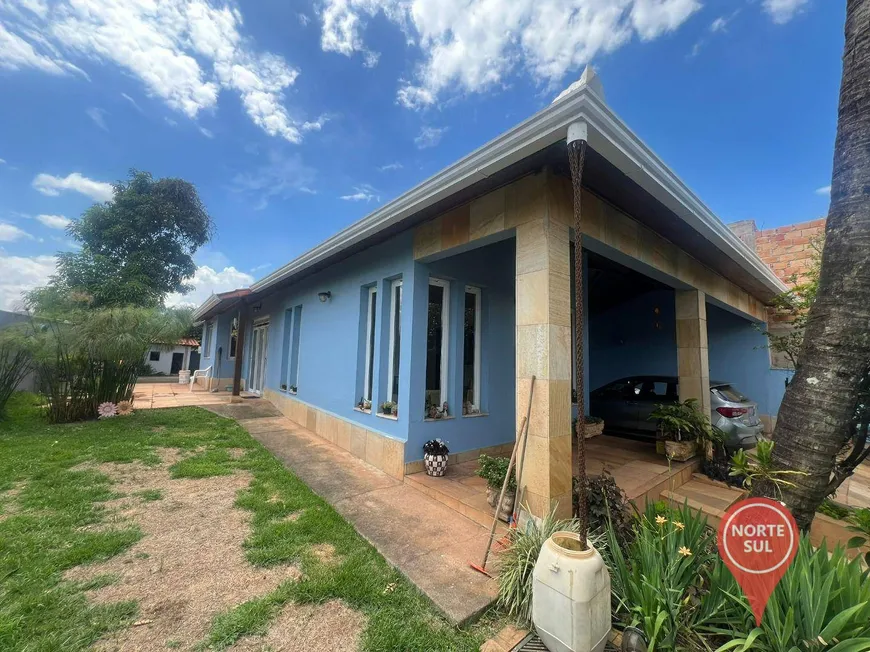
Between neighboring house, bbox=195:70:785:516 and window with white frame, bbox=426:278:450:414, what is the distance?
2 cm

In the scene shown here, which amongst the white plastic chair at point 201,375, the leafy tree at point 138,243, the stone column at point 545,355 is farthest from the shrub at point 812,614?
the leafy tree at point 138,243

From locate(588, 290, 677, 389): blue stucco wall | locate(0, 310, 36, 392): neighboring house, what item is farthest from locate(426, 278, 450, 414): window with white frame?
locate(0, 310, 36, 392): neighboring house

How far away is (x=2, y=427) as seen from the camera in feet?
22.6

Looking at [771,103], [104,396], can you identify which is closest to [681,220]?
[771,103]

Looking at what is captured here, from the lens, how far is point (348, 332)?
6.32m

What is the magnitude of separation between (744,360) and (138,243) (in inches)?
1059

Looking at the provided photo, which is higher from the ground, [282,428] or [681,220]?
[681,220]

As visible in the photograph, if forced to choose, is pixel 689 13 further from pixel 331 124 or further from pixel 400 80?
pixel 331 124

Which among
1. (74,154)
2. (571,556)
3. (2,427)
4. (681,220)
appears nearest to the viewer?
(571,556)

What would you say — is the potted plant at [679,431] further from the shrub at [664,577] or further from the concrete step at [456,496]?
the concrete step at [456,496]

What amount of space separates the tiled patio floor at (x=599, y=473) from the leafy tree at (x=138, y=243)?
1935 centimetres

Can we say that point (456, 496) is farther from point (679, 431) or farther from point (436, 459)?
point (679, 431)

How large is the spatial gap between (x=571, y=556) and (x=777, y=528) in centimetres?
99

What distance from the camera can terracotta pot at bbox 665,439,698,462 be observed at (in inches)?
206
